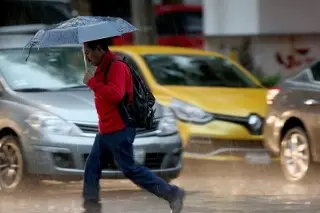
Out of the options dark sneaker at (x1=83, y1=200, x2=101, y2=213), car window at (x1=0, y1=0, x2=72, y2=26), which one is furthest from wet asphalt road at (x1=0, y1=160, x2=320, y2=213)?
car window at (x1=0, y1=0, x2=72, y2=26)

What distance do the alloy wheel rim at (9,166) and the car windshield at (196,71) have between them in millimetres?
2949

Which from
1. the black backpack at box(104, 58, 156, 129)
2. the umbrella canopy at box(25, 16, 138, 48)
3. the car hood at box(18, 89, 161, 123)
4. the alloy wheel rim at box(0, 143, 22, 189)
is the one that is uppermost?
the umbrella canopy at box(25, 16, 138, 48)

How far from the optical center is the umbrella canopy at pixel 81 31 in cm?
828

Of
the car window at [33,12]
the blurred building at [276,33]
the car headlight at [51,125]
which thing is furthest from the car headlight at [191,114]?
the blurred building at [276,33]

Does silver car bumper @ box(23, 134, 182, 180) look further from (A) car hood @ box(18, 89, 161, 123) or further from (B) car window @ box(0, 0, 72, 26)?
(B) car window @ box(0, 0, 72, 26)

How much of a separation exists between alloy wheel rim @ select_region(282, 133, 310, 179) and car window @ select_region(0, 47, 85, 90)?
2433 mm

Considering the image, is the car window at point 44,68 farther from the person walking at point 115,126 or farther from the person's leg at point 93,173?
the person walking at point 115,126

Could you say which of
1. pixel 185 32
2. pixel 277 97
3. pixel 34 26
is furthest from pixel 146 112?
pixel 185 32

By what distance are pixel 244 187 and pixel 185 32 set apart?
1396 cm

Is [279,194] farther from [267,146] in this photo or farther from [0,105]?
[0,105]

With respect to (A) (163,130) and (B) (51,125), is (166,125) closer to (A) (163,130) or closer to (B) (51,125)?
(A) (163,130)

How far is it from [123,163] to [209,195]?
7.55 ft

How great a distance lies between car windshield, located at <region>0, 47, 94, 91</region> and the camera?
1120 centimetres

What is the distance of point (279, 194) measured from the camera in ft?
34.6
